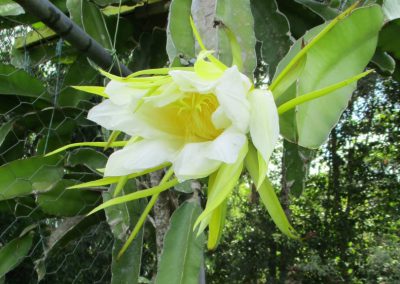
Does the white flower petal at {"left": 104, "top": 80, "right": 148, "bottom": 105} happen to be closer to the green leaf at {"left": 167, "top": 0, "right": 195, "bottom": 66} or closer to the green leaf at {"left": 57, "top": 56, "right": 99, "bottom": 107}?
the green leaf at {"left": 167, "top": 0, "right": 195, "bottom": 66}

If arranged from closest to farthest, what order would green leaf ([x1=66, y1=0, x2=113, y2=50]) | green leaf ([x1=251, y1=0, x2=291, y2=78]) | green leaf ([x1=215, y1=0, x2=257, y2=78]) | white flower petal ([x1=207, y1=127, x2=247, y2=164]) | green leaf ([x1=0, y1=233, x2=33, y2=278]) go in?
white flower petal ([x1=207, y1=127, x2=247, y2=164]) < green leaf ([x1=215, y1=0, x2=257, y2=78]) < green leaf ([x1=251, y1=0, x2=291, y2=78]) < green leaf ([x1=66, y1=0, x2=113, y2=50]) < green leaf ([x1=0, y1=233, x2=33, y2=278])

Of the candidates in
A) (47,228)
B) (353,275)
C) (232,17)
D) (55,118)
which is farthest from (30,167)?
(353,275)

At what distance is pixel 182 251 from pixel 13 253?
451mm

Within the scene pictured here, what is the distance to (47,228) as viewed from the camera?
0.89 m

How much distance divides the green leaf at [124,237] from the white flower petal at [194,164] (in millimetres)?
271

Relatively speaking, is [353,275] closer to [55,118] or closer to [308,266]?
[308,266]

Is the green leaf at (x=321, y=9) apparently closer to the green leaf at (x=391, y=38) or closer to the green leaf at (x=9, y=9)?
the green leaf at (x=391, y=38)

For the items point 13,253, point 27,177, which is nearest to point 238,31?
point 27,177

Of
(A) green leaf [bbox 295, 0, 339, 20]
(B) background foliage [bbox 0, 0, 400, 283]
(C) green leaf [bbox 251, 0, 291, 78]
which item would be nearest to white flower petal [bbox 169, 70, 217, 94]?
(B) background foliage [bbox 0, 0, 400, 283]

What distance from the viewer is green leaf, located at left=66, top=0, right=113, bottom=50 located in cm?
61

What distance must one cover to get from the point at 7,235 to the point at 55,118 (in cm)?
45

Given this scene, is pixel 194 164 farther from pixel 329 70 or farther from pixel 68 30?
pixel 68 30

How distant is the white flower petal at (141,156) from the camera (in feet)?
0.89

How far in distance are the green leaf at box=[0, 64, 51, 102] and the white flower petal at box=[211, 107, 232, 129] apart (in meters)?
0.51
